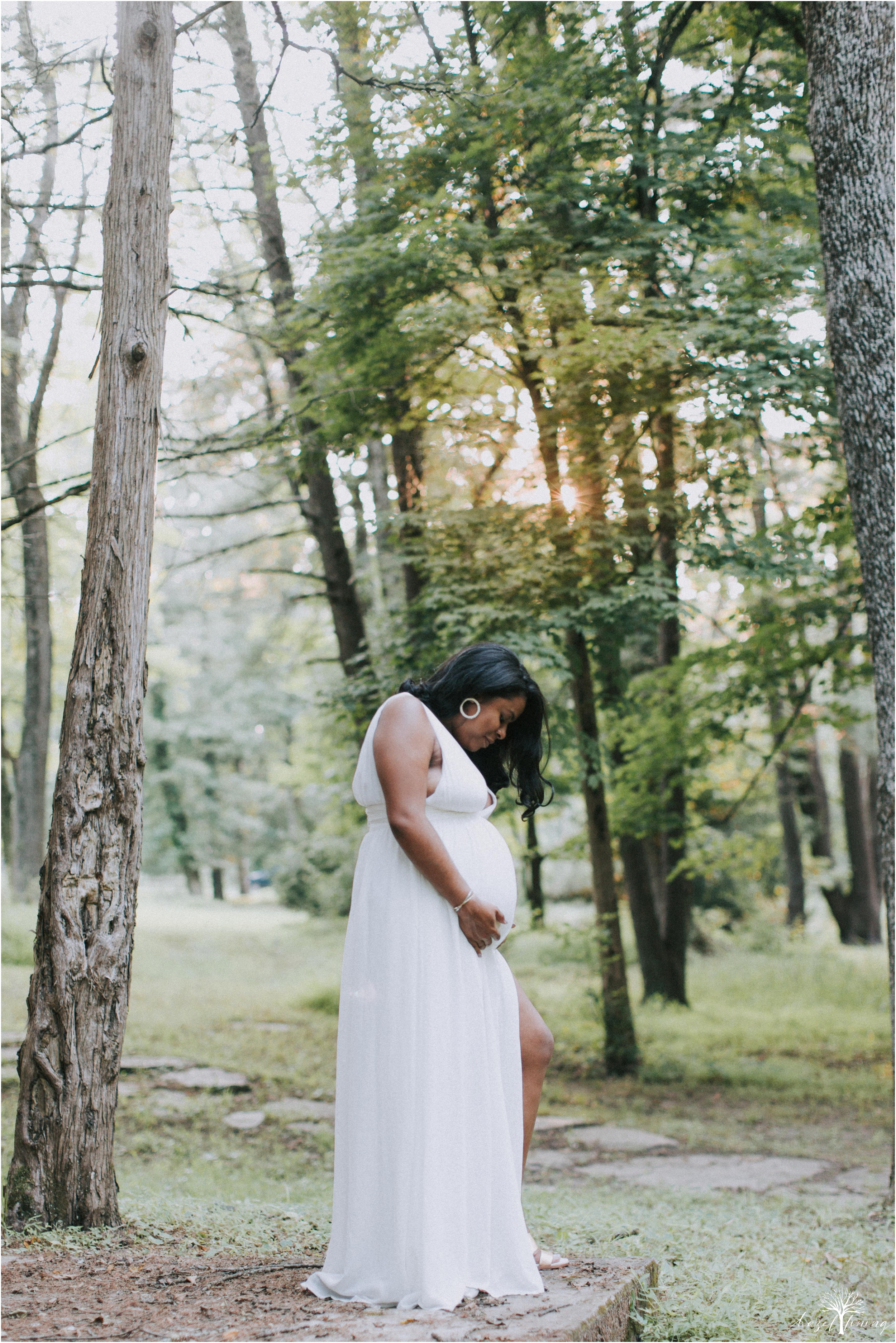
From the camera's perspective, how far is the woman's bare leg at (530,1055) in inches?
123

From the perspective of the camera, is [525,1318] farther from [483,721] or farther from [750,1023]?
[750,1023]

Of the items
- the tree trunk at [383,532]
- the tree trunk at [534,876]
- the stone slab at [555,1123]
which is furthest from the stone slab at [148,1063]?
the tree trunk at [383,532]

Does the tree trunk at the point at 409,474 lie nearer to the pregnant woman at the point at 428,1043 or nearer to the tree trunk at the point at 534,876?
the tree trunk at the point at 534,876

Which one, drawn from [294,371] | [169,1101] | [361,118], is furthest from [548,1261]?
[361,118]

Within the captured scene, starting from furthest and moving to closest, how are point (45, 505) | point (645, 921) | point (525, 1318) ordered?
1. point (645, 921)
2. point (45, 505)
3. point (525, 1318)

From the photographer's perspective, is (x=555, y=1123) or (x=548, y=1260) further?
(x=555, y=1123)

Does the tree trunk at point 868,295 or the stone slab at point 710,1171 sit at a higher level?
the tree trunk at point 868,295

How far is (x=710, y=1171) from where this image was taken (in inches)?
258

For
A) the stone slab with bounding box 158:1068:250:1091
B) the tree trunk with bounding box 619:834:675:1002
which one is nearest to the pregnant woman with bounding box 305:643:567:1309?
the stone slab with bounding box 158:1068:250:1091

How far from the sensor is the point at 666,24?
826 centimetres

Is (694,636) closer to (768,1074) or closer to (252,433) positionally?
(768,1074)

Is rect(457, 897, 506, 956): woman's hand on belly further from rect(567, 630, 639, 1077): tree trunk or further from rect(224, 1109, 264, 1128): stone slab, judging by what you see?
rect(567, 630, 639, 1077): tree trunk

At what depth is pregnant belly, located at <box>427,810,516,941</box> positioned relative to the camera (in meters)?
3.01

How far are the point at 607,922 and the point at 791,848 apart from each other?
10.2 meters
